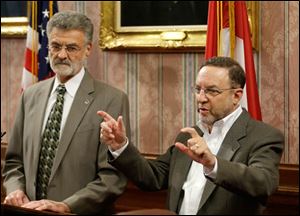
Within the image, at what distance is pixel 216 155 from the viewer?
2762 mm

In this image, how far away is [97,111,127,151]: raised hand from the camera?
2.70 m

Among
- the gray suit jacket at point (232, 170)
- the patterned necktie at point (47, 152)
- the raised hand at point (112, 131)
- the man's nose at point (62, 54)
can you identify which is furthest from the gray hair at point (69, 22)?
the gray suit jacket at point (232, 170)

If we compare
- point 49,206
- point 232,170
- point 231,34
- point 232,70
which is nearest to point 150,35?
point 231,34

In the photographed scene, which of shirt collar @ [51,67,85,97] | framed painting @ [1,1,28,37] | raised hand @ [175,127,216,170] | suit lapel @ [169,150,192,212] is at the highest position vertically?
framed painting @ [1,1,28,37]

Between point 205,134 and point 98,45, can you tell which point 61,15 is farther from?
point 98,45

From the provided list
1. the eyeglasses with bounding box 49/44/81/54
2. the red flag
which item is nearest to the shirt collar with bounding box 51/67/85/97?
the eyeglasses with bounding box 49/44/81/54

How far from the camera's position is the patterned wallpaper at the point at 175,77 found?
4074mm

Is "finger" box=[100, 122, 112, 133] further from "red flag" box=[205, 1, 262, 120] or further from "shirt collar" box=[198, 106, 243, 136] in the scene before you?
"red flag" box=[205, 1, 262, 120]

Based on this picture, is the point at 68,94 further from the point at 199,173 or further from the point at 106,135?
the point at 199,173

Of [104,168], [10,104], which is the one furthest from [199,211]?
[10,104]

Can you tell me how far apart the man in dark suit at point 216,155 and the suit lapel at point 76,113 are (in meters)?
0.36

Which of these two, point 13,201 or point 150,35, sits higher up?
point 150,35

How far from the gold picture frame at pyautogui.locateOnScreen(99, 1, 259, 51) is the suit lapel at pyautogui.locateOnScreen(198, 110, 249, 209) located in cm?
144

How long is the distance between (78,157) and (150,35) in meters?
1.67
